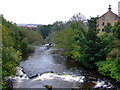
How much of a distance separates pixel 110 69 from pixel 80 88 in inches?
182

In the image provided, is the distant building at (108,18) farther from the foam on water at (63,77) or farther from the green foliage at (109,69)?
the foam on water at (63,77)

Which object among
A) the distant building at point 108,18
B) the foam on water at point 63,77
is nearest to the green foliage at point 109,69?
the foam on water at point 63,77

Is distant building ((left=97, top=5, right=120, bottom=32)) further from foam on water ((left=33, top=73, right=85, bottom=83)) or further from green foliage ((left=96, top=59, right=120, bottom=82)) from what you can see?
foam on water ((left=33, top=73, right=85, bottom=83))

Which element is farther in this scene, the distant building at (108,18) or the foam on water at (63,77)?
the distant building at (108,18)

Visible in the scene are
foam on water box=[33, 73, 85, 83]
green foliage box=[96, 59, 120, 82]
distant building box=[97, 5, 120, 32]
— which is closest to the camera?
green foliage box=[96, 59, 120, 82]

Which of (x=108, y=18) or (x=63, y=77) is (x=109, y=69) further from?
(x=108, y=18)

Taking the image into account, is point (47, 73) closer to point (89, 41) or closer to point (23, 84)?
point (23, 84)

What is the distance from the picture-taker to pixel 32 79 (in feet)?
64.4

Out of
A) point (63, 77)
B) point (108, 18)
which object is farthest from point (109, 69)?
point (108, 18)

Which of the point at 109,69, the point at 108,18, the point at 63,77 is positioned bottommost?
the point at 63,77

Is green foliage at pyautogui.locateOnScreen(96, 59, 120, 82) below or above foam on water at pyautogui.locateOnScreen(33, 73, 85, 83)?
above

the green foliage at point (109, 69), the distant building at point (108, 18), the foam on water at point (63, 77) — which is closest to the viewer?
the green foliage at point (109, 69)

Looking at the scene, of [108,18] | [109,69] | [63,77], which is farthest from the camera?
[108,18]

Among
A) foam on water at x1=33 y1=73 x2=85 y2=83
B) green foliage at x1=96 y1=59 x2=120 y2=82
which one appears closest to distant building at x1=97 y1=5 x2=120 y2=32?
green foliage at x1=96 y1=59 x2=120 y2=82
